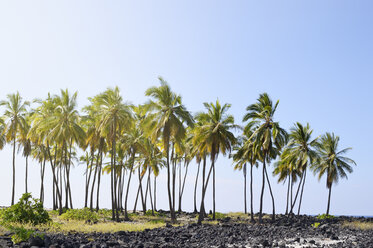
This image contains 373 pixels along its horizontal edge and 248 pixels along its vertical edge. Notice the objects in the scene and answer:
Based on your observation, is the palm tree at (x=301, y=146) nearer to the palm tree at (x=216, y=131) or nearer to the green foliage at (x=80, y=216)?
the palm tree at (x=216, y=131)

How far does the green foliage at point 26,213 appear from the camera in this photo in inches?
1013

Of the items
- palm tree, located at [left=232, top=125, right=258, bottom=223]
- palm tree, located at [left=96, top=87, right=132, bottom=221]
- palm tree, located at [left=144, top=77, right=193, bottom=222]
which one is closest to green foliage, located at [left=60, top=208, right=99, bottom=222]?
palm tree, located at [left=96, top=87, right=132, bottom=221]

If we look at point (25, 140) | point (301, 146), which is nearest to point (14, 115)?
point (25, 140)

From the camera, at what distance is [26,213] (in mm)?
26344

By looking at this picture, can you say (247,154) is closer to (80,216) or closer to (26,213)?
(80,216)

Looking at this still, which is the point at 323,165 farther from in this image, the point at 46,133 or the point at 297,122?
the point at 46,133

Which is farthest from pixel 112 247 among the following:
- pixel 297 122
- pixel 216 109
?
pixel 297 122

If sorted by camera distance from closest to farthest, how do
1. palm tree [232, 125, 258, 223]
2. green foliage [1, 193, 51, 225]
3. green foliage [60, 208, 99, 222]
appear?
green foliage [1, 193, 51, 225] → green foliage [60, 208, 99, 222] → palm tree [232, 125, 258, 223]

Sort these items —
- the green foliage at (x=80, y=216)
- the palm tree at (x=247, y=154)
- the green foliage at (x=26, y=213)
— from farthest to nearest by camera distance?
the palm tree at (x=247, y=154) → the green foliage at (x=80, y=216) → the green foliage at (x=26, y=213)

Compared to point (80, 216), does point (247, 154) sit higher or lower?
higher

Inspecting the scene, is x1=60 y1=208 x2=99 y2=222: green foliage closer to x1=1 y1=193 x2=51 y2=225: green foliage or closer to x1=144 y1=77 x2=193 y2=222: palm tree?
x1=1 y1=193 x2=51 y2=225: green foliage

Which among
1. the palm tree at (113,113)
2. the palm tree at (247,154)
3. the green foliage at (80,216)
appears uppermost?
the palm tree at (113,113)

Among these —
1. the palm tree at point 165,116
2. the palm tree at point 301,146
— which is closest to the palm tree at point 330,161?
the palm tree at point 301,146

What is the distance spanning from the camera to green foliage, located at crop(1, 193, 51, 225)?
84.4 feet
